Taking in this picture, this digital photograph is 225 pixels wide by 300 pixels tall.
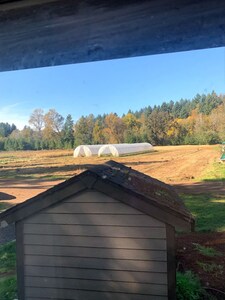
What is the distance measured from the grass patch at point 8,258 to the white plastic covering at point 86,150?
37cm

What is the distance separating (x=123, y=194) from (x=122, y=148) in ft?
0.51

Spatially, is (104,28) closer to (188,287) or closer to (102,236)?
(102,236)

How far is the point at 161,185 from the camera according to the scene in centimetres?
87

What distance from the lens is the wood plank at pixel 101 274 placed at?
2.73 ft

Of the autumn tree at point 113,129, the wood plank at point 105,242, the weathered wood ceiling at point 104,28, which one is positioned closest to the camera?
the weathered wood ceiling at point 104,28

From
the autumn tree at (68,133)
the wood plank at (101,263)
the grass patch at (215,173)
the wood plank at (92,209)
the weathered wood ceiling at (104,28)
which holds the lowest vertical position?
the wood plank at (101,263)

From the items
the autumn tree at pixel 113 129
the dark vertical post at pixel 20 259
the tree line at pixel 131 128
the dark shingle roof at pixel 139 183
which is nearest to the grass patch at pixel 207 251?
the dark shingle roof at pixel 139 183

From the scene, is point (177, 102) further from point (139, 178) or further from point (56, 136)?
point (56, 136)

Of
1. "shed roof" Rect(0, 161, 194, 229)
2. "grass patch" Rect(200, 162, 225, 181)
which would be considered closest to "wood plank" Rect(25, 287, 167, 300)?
"shed roof" Rect(0, 161, 194, 229)

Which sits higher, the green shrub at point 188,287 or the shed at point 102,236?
the shed at point 102,236

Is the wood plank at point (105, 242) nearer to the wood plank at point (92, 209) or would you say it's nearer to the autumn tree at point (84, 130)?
the wood plank at point (92, 209)

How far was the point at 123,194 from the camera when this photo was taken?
33.5 inches

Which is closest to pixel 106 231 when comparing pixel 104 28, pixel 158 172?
pixel 158 172

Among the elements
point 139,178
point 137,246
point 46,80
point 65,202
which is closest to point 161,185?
point 139,178
